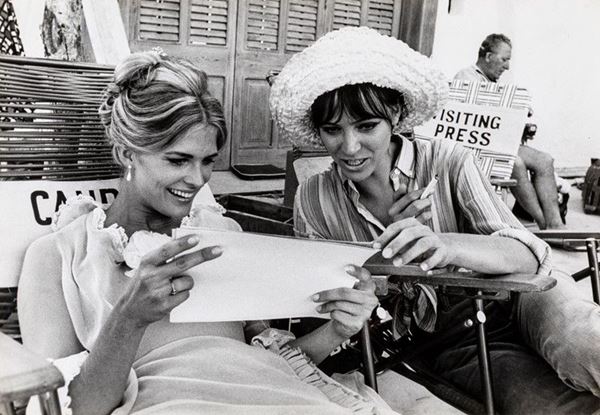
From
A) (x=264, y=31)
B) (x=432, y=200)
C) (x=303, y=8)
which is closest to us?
(x=432, y=200)

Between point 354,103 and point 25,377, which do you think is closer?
point 25,377

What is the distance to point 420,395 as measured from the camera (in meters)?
3.25

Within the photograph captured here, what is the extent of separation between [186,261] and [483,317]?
109cm

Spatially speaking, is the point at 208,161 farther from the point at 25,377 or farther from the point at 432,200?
the point at 25,377

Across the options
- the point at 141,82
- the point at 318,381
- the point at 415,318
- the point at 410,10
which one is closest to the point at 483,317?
the point at 415,318

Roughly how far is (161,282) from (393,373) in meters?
2.29

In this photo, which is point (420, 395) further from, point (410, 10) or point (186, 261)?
point (410, 10)

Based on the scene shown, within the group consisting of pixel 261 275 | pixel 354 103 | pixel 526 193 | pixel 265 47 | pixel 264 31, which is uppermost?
pixel 264 31

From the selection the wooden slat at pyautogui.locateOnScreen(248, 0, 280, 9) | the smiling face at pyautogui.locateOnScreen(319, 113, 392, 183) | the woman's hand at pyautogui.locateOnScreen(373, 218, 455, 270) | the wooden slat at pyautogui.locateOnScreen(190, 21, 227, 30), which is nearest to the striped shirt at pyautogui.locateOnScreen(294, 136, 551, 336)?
the smiling face at pyautogui.locateOnScreen(319, 113, 392, 183)

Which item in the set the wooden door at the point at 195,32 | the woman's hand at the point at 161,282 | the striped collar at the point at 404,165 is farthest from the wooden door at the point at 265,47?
the woman's hand at the point at 161,282

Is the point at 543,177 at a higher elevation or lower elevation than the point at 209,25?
lower

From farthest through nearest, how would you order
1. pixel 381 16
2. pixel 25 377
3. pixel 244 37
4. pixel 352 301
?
pixel 381 16 → pixel 244 37 → pixel 352 301 → pixel 25 377

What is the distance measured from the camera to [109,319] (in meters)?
1.58

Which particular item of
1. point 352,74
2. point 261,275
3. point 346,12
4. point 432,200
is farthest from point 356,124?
point 346,12
